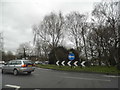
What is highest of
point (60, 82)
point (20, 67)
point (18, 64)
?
point (18, 64)

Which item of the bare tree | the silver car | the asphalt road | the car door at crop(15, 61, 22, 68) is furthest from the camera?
the bare tree

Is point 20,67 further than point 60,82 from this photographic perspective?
Yes

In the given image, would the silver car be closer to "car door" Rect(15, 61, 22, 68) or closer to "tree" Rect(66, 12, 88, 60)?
"car door" Rect(15, 61, 22, 68)

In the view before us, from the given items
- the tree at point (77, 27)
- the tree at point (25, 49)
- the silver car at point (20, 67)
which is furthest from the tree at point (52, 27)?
the tree at point (25, 49)

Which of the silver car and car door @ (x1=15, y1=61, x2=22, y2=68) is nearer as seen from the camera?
the silver car

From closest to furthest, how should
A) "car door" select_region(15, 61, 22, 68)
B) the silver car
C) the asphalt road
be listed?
the asphalt road < the silver car < "car door" select_region(15, 61, 22, 68)

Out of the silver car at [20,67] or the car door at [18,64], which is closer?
the silver car at [20,67]

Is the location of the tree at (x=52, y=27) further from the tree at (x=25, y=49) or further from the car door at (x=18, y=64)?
the tree at (x=25, y=49)

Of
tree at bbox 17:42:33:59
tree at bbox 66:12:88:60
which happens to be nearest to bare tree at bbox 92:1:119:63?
tree at bbox 66:12:88:60

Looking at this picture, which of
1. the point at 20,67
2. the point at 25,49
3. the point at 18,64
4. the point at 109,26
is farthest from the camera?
the point at 25,49

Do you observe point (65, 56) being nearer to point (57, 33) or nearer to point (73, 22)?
point (57, 33)

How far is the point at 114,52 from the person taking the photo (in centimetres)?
1991

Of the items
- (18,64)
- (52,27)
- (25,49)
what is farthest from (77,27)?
(25,49)

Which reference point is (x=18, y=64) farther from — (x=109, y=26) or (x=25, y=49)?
(x=25, y=49)
